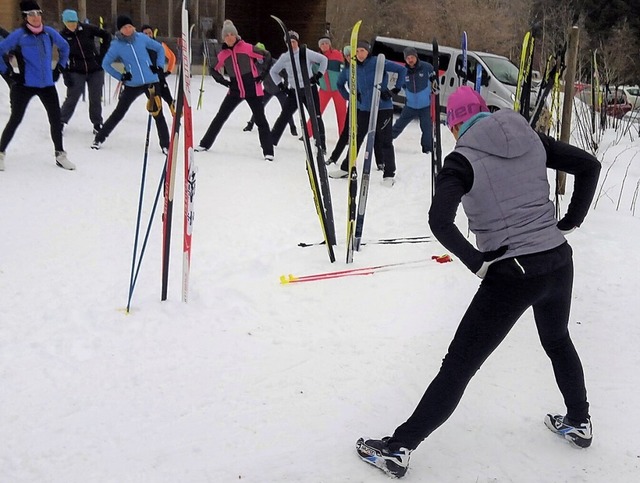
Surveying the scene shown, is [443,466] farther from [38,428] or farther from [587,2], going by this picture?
[587,2]

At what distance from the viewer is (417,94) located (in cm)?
923

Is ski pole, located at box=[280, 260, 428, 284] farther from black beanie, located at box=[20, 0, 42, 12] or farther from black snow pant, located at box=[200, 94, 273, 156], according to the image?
black beanie, located at box=[20, 0, 42, 12]

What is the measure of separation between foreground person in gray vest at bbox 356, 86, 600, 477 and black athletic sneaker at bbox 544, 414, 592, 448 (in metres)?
0.49

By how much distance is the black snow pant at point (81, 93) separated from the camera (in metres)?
8.58

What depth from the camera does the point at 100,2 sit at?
683 inches

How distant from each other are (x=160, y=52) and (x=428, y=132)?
3914mm

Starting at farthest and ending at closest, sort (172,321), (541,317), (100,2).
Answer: (100,2)
(172,321)
(541,317)

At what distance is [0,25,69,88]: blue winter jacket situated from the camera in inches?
252

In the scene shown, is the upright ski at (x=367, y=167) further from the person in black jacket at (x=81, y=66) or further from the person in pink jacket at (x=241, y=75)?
the person in black jacket at (x=81, y=66)

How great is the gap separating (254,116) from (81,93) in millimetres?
2399

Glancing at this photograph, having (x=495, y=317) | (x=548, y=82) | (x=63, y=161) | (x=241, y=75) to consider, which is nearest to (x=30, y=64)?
(x=63, y=161)

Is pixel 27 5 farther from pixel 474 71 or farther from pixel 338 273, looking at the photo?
pixel 474 71

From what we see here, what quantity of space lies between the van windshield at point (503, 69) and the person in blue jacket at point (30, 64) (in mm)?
8794

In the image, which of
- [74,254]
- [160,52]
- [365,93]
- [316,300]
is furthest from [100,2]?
[316,300]
